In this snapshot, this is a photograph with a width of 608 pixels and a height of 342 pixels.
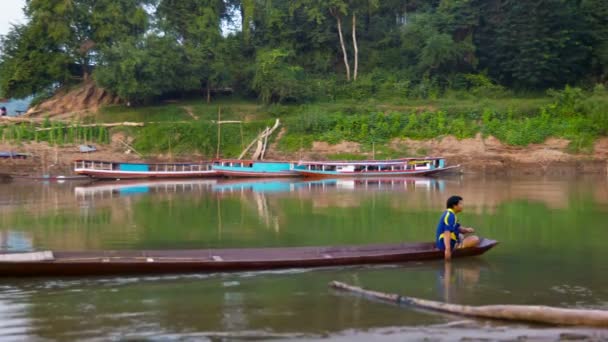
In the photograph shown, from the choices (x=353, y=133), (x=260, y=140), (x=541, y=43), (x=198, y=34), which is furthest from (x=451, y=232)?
(x=198, y=34)

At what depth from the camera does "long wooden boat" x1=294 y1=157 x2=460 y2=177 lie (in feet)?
121

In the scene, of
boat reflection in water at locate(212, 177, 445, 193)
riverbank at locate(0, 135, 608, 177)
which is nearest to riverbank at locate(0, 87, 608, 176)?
riverbank at locate(0, 135, 608, 177)

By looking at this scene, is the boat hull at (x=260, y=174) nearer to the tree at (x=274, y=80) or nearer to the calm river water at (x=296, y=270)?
the tree at (x=274, y=80)

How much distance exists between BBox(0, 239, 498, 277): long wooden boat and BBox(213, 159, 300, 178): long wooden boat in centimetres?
2400

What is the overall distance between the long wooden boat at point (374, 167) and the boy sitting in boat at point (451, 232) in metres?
23.6

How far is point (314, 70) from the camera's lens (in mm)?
48406

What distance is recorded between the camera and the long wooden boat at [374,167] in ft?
121

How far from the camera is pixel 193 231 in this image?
1838cm

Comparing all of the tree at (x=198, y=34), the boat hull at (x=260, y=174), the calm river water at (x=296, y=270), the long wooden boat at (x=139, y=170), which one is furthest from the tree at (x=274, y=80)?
the calm river water at (x=296, y=270)

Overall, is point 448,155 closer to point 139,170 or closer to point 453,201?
point 139,170

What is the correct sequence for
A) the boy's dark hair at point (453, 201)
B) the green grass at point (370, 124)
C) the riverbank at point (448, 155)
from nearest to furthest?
1. the boy's dark hair at point (453, 201)
2. the riverbank at point (448, 155)
3. the green grass at point (370, 124)

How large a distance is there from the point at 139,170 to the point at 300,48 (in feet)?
55.8

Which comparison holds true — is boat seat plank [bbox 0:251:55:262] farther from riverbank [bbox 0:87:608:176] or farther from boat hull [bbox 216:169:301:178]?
riverbank [bbox 0:87:608:176]

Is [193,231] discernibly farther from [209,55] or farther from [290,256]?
[209,55]
